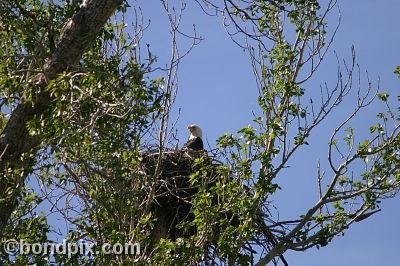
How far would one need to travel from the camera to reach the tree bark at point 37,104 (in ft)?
27.8

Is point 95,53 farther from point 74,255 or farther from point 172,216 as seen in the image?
point 172,216

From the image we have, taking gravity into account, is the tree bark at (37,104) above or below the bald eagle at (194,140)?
below

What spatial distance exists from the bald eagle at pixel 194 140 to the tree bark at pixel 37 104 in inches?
192

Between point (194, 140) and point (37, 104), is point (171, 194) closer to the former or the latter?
point (194, 140)

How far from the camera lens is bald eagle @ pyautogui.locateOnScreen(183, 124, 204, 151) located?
14.7 meters

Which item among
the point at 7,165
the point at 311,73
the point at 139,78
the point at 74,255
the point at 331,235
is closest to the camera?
the point at 7,165

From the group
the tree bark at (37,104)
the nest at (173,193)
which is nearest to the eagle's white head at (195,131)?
the nest at (173,193)

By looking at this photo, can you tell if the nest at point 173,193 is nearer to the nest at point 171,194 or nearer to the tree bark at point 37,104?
the nest at point 171,194

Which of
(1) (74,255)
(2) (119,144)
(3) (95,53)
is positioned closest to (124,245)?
(1) (74,255)

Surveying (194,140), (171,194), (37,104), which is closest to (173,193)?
(171,194)

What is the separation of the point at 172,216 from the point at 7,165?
4.66 metres

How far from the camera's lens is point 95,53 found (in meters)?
9.54

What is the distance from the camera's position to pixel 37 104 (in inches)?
341

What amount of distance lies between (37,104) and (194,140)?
6864 mm
